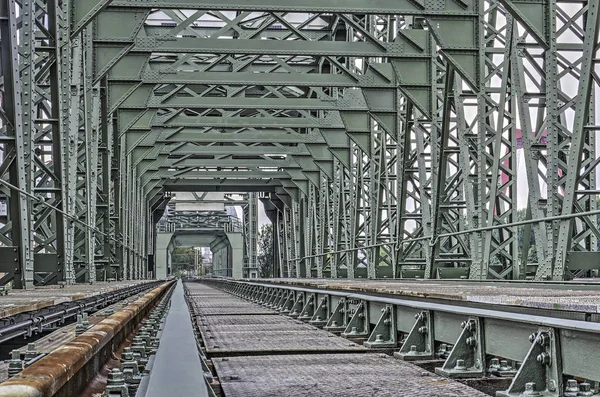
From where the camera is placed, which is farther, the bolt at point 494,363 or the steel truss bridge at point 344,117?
the steel truss bridge at point 344,117

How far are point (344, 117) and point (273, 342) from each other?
18.8m

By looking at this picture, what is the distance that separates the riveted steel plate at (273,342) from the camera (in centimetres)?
708

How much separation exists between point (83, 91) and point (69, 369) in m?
16.6

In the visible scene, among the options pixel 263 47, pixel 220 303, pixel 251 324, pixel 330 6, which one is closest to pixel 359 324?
pixel 251 324

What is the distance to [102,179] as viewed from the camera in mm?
24078

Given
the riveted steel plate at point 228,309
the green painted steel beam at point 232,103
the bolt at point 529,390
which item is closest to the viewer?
the bolt at point 529,390

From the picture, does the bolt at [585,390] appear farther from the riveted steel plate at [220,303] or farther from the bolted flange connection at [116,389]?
the riveted steel plate at [220,303]

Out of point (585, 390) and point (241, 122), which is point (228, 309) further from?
point (241, 122)

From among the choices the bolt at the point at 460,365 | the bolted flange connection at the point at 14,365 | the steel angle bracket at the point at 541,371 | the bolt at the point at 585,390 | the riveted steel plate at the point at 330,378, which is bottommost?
the riveted steel plate at the point at 330,378

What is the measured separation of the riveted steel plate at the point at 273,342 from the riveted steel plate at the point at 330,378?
462mm

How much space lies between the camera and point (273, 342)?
25.8 feet

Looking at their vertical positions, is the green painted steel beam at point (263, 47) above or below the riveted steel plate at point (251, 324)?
above

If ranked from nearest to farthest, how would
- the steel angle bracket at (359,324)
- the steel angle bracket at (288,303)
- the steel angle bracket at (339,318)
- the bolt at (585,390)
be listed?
the bolt at (585,390) → the steel angle bracket at (359,324) → the steel angle bracket at (339,318) → the steel angle bracket at (288,303)

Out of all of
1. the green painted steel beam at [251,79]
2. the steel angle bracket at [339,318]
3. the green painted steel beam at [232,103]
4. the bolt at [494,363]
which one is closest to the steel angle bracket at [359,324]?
the steel angle bracket at [339,318]
